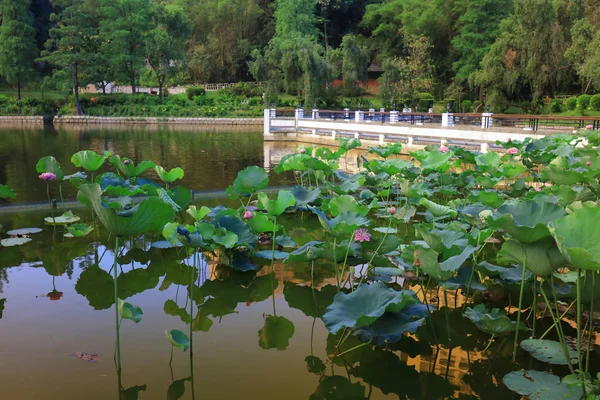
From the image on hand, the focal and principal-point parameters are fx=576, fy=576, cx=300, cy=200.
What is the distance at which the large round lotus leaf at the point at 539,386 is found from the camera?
97.9 inches

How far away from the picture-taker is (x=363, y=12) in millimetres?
42250

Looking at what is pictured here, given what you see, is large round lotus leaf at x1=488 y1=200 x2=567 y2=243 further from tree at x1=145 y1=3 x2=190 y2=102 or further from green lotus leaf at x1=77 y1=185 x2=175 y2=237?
tree at x1=145 y1=3 x2=190 y2=102

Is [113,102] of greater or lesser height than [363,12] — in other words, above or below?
below

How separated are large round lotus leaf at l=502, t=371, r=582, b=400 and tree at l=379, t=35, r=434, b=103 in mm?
26487

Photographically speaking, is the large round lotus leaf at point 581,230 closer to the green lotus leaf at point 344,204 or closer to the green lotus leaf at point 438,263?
the green lotus leaf at point 438,263

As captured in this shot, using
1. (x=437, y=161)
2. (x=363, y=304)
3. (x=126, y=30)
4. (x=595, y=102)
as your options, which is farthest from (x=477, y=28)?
(x=363, y=304)

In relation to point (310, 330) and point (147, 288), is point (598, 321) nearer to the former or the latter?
point (310, 330)

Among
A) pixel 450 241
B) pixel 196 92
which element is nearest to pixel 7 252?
pixel 450 241

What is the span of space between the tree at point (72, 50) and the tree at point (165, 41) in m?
3.36

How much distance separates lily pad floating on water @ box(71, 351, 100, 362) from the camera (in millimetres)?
3074

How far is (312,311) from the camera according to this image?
3.92m

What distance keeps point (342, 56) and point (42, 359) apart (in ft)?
95.1

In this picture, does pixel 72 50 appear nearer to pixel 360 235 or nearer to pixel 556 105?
pixel 556 105

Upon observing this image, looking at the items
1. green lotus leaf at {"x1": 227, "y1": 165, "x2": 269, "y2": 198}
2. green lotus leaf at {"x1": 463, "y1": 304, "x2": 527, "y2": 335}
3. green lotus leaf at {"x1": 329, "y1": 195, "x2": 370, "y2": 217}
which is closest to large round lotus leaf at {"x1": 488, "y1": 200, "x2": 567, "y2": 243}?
green lotus leaf at {"x1": 463, "y1": 304, "x2": 527, "y2": 335}
